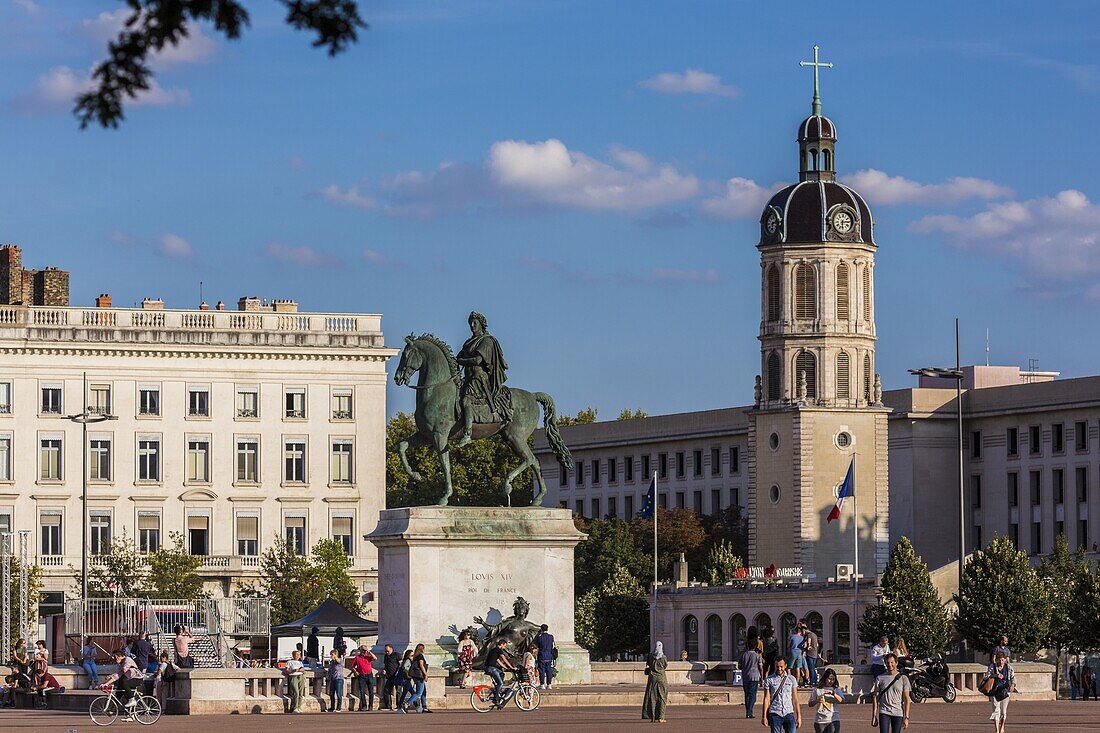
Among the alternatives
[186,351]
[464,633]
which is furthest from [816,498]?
[464,633]

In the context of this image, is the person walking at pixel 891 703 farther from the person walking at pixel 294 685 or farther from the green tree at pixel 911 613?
the green tree at pixel 911 613

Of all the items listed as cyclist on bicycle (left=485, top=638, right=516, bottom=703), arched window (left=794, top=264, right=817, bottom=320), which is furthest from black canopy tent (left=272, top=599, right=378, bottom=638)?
arched window (left=794, top=264, right=817, bottom=320)

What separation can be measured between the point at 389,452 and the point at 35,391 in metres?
44.9

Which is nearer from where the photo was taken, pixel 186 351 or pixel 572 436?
pixel 186 351

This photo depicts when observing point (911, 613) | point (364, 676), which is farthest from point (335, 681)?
point (911, 613)

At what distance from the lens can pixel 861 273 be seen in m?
160

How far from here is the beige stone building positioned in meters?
106

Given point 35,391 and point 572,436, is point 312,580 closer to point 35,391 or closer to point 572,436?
point 35,391

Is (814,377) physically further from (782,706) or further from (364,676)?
(782,706)

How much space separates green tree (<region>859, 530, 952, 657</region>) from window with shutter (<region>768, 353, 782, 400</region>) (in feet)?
164

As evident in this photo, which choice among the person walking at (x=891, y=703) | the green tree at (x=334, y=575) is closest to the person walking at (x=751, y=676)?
the person walking at (x=891, y=703)

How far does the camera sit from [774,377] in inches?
6284

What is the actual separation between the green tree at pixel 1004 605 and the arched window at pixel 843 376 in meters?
54.1

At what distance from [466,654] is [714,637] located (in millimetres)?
88291
